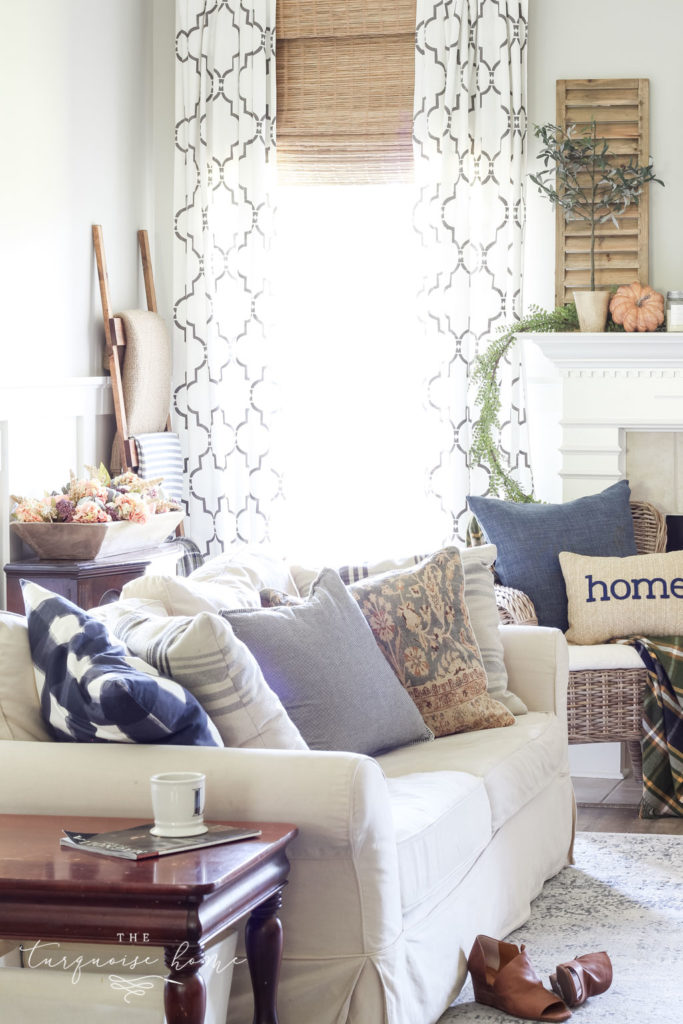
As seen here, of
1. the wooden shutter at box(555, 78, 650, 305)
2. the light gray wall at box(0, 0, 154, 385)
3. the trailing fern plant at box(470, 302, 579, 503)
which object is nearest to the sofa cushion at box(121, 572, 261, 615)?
the light gray wall at box(0, 0, 154, 385)

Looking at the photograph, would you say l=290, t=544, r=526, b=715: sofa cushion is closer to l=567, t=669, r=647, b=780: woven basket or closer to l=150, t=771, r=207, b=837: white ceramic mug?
l=567, t=669, r=647, b=780: woven basket

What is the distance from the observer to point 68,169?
5129 mm

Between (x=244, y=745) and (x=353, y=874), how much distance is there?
339 mm

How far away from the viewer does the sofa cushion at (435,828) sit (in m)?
2.37

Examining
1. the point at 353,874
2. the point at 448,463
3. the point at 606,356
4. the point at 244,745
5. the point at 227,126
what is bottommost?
the point at 353,874

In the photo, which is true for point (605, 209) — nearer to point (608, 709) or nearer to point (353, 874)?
point (608, 709)

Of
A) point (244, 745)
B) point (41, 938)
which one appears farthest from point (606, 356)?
point (41, 938)

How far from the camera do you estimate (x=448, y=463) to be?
Result: 561cm

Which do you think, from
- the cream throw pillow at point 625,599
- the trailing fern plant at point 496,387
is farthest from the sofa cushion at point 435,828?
the trailing fern plant at point 496,387

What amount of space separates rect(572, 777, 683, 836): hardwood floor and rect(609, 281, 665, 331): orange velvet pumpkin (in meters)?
1.81

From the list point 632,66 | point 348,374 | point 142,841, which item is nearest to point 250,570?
point 142,841

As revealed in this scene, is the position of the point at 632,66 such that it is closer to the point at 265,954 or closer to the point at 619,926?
the point at 619,926

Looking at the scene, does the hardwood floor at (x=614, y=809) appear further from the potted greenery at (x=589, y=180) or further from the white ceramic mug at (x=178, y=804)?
the white ceramic mug at (x=178, y=804)

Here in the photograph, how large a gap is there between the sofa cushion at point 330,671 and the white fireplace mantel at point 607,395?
2453 millimetres
